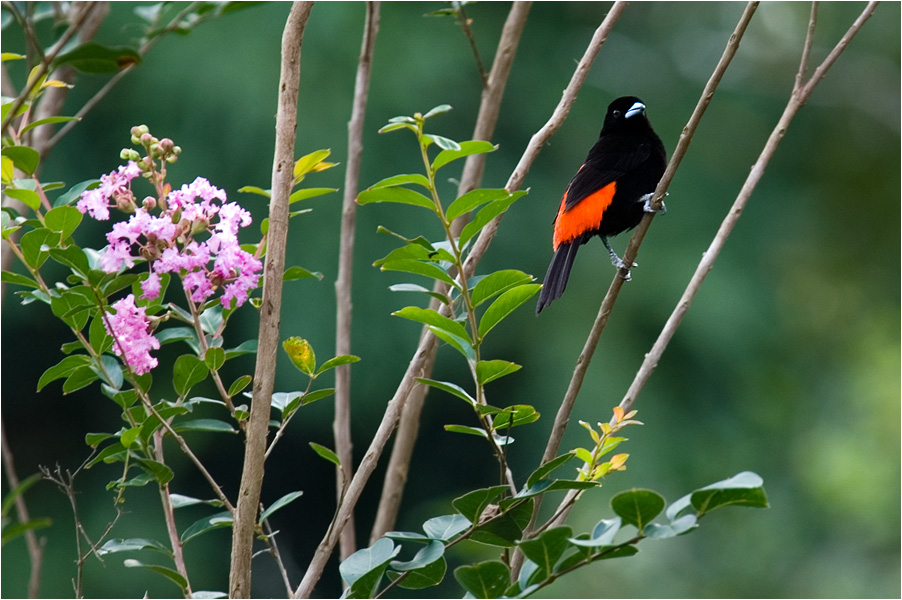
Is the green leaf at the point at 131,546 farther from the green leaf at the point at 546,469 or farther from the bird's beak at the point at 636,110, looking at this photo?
the bird's beak at the point at 636,110

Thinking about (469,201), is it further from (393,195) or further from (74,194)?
(74,194)

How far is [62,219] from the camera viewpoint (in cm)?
106

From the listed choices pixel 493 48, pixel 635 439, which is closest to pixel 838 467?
pixel 635 439

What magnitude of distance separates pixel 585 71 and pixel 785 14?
5.90m

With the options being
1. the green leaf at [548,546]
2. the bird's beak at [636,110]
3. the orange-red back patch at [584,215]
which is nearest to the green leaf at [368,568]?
the green leaf at [548,546]

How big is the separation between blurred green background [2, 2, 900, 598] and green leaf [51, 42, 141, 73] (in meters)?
4.91

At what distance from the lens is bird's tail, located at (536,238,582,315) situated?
6.77 ft

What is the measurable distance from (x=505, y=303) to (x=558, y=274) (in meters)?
1.11

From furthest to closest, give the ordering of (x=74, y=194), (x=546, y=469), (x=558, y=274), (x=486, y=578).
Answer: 1. (x=558, y=274)
2. (x=74, y=194)
3. (x=546, y=469)
4. (x=486, y=578)

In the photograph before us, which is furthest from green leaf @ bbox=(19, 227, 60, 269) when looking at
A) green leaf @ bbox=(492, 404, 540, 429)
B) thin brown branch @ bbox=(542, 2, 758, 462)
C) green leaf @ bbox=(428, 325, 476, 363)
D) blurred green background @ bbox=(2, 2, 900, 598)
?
blurred green background @ bbox=(2, 2, 900, 598)

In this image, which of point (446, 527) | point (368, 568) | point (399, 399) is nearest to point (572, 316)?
point (399, 399)

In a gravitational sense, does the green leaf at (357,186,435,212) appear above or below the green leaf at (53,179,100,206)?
above

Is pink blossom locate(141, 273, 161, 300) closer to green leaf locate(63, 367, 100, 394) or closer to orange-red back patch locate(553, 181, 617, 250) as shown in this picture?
green leaf locate(63, 367, 100, 394)

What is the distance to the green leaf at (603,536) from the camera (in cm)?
80
